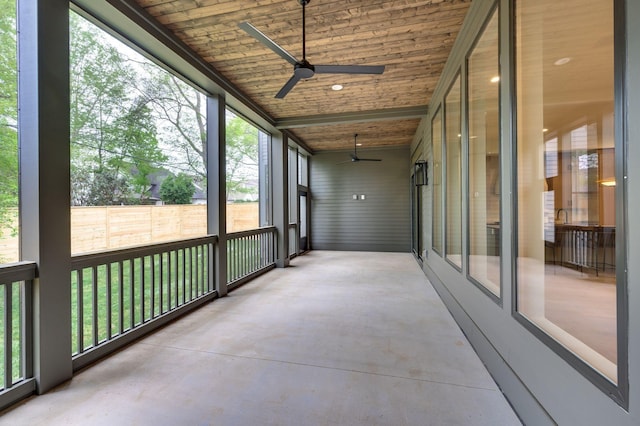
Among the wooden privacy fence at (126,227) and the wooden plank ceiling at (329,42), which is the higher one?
the wooden plank ceiling at (329,42)

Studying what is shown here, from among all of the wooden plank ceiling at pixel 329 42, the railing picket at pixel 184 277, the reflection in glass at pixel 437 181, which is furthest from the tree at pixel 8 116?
the reflection in glass at pixel 437 181

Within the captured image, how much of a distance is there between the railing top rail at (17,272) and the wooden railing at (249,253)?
266 centimetres

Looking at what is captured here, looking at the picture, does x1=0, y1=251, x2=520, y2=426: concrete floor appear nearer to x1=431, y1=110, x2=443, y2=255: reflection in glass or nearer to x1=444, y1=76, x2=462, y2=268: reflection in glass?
x1=444, y1=76, x2=462, y2=268: reflection in glass

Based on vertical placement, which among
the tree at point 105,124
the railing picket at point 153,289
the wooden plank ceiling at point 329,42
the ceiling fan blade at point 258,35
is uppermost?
the wooden plank ceiling at point 329,42

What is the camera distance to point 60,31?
6.86 ft

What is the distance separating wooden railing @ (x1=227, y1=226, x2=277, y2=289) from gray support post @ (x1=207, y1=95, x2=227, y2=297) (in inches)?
15.2

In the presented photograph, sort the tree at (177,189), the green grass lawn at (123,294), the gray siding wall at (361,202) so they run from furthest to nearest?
1. the gray siding wall at (361,202)
2. the tree at (177,189)
3. the green grass lawn at (123,294)

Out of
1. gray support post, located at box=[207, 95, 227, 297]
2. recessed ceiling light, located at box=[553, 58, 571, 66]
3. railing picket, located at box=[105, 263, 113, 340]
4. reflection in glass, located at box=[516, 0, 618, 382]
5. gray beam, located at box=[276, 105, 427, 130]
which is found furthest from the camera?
gray beam, located at box=[276, 105, 427, 130]

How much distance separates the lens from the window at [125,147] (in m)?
2.45

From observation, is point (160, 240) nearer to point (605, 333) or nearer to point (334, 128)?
point (605, 333)

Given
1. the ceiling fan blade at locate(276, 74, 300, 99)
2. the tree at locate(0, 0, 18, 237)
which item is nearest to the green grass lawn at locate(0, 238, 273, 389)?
the tree at locate(0, 0, 18, 237)

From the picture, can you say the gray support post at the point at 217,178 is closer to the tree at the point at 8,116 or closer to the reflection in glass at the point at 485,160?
the tree at the point at 8,116

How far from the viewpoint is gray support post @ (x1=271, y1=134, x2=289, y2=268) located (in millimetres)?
6160

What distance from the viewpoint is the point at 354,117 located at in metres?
5.54
